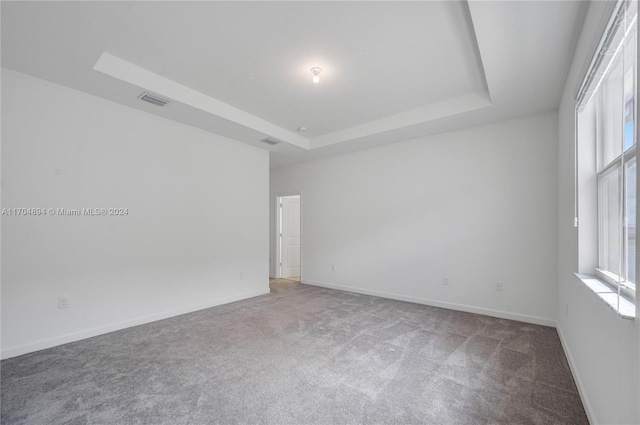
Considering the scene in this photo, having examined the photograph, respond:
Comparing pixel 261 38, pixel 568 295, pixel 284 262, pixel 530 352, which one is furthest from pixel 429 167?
pixel 284 262

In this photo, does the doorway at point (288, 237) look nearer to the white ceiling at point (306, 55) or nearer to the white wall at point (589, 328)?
the white ceiling at point (306, 55)

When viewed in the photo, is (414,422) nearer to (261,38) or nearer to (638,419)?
(638,419)

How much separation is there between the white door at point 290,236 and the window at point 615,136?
214 inches

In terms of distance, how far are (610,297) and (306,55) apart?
2.89 m

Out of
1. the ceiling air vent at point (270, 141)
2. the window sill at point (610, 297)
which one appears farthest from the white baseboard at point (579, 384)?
the ceiling air vent at point (270, 141)

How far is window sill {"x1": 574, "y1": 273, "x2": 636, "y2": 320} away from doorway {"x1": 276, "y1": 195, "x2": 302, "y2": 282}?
17.4 feet

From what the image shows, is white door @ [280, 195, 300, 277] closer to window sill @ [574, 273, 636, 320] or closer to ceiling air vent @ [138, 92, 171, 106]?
ceiling air vent @ [138, 92, 171, 106]

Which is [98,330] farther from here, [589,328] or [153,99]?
[589,328]

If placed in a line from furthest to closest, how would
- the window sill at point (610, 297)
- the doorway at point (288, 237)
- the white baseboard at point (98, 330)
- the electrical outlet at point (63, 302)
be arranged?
the doorway at point (288, 237)
the electrical outlet at point (63, 302)
the white baseboard at point (98, 330)
the window sill at point (610, 297)

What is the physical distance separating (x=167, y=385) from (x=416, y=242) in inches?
148

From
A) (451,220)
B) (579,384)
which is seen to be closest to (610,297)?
(579,384)

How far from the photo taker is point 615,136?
1812 millimetres

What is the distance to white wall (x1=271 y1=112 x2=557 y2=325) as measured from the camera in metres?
3.55

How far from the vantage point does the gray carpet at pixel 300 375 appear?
184 centimetres
